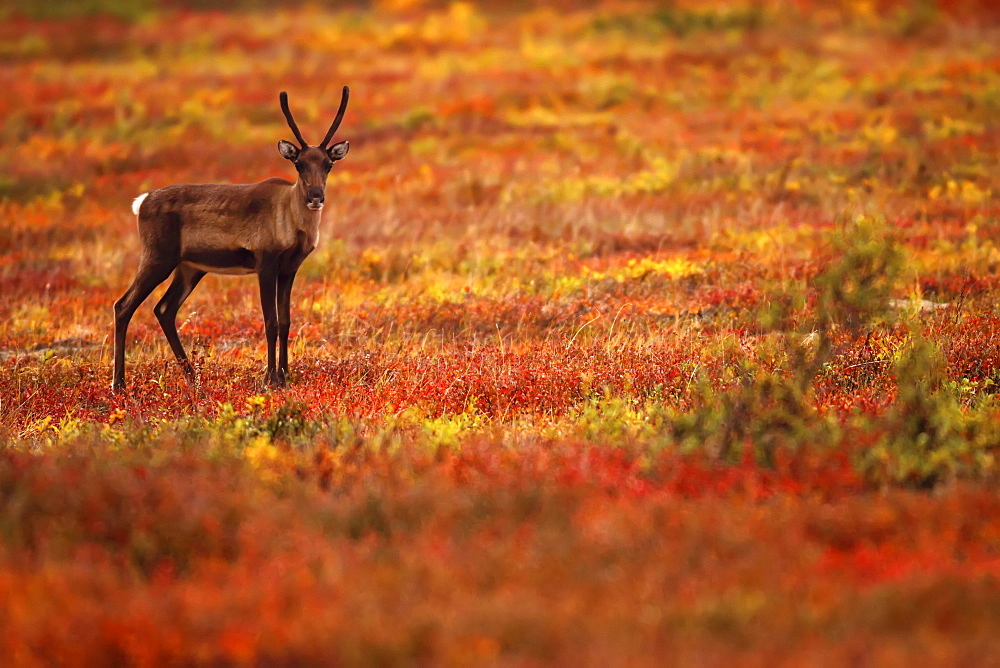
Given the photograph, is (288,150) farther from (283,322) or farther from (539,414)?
(539,414)

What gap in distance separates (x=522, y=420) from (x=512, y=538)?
262 centimetres

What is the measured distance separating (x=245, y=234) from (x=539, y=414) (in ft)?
10.7

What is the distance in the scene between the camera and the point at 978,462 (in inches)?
251

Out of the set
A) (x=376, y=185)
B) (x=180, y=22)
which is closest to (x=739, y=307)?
(x=376, y=185)

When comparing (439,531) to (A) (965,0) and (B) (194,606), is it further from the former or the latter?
(A) (965,0)

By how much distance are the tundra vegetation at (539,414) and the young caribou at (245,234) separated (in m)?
0.45

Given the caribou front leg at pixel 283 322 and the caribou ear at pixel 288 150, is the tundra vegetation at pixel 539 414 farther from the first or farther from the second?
the caribou ear at pixel 288 150

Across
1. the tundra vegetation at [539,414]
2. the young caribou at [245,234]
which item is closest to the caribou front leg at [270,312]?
the young caribou at [245,234]

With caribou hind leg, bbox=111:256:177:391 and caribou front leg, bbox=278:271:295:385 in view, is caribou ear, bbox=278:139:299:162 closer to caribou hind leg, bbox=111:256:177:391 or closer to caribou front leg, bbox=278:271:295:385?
caribou front leg, bbox=278:271:295:385

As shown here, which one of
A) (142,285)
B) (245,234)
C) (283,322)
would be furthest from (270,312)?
(142,285)

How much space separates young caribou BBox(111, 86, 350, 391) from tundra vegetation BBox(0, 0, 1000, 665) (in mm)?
447

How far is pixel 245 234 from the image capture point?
388 inches

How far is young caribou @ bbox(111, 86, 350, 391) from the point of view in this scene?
31.3ft

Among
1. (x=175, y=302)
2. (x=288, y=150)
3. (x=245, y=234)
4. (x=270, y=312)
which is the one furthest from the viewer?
(x=175, y=302)
